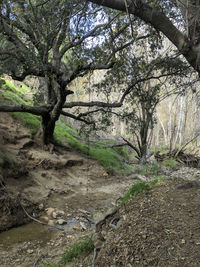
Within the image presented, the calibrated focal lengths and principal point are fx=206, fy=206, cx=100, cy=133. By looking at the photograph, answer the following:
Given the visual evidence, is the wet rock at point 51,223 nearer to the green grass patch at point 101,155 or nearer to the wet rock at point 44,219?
the wet rock at point 44,219

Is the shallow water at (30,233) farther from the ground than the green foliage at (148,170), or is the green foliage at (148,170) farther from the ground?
the green foliage at (148,170)

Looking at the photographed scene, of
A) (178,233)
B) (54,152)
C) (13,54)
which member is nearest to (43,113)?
(54,152)

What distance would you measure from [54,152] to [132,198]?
19.0 ft

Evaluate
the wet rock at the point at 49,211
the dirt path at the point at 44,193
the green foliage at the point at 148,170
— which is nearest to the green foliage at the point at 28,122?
the dirt path at the point at 44,193

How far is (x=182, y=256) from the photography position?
2.16m

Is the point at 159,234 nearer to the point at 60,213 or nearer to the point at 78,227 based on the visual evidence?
the point at 78,227

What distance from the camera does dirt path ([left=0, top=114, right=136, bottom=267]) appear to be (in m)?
4.03

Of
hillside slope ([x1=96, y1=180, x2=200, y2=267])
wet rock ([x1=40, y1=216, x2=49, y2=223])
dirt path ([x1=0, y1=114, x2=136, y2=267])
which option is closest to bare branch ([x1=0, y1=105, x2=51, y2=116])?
dirt path ([x1=0, y1=114, x2=136, y2=267])

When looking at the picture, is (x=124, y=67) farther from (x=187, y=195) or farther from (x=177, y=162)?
(x=177, y=162)

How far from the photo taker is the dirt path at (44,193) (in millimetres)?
4030

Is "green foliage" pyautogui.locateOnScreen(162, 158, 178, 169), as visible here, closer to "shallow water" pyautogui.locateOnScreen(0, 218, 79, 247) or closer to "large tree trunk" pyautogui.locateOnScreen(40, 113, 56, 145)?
"large tree trunk" pyautogui.locateOnScreen(40, 113, 56, 145)

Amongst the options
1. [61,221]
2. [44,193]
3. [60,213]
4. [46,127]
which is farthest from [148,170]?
[61,221]

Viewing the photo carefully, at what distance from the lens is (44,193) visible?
21.2 ft

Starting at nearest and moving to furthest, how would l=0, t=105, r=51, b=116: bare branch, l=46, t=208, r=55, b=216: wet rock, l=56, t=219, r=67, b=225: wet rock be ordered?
l=56, t=219, r=67, b=225: wet rock, l=46, t=208, r=55, b=216: wet rock, l=0, t=105, r=51, b=116: bare branch
